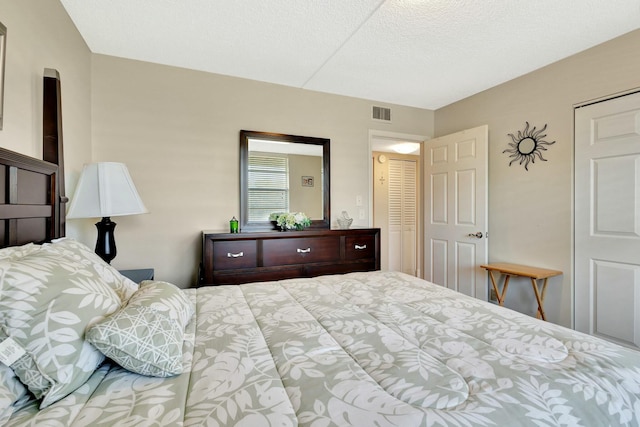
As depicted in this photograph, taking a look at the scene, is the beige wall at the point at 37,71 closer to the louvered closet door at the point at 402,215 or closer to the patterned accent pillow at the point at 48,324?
the patterned accent pillow at the point at 48,324

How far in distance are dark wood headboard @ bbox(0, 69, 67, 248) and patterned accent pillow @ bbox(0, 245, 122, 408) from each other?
0.56 meters

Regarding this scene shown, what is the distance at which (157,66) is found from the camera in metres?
2.68

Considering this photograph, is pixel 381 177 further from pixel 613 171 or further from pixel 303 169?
pixel 613 171

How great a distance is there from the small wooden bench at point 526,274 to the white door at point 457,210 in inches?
8.9

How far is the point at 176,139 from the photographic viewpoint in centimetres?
274

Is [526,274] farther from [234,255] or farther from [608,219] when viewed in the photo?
[234,255]

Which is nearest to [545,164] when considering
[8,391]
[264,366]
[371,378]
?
[371,378]

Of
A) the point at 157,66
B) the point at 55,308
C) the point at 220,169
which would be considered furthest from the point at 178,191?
the point at 55,308

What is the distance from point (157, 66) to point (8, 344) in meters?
2.69

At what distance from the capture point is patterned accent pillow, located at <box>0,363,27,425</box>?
2.08 feet

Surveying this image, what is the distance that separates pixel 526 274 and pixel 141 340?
9.61 ft

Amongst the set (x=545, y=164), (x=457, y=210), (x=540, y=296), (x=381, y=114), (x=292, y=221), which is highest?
(x=381, y=114)

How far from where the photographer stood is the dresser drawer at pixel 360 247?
299cm

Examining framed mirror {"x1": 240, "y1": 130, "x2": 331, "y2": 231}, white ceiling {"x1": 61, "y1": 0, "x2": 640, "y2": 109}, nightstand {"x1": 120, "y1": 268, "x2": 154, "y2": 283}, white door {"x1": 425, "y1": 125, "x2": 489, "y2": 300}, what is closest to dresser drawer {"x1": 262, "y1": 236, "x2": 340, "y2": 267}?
framed mirror {"x1": 240, "y1": 130, "x2": 331, "y2": 231}
